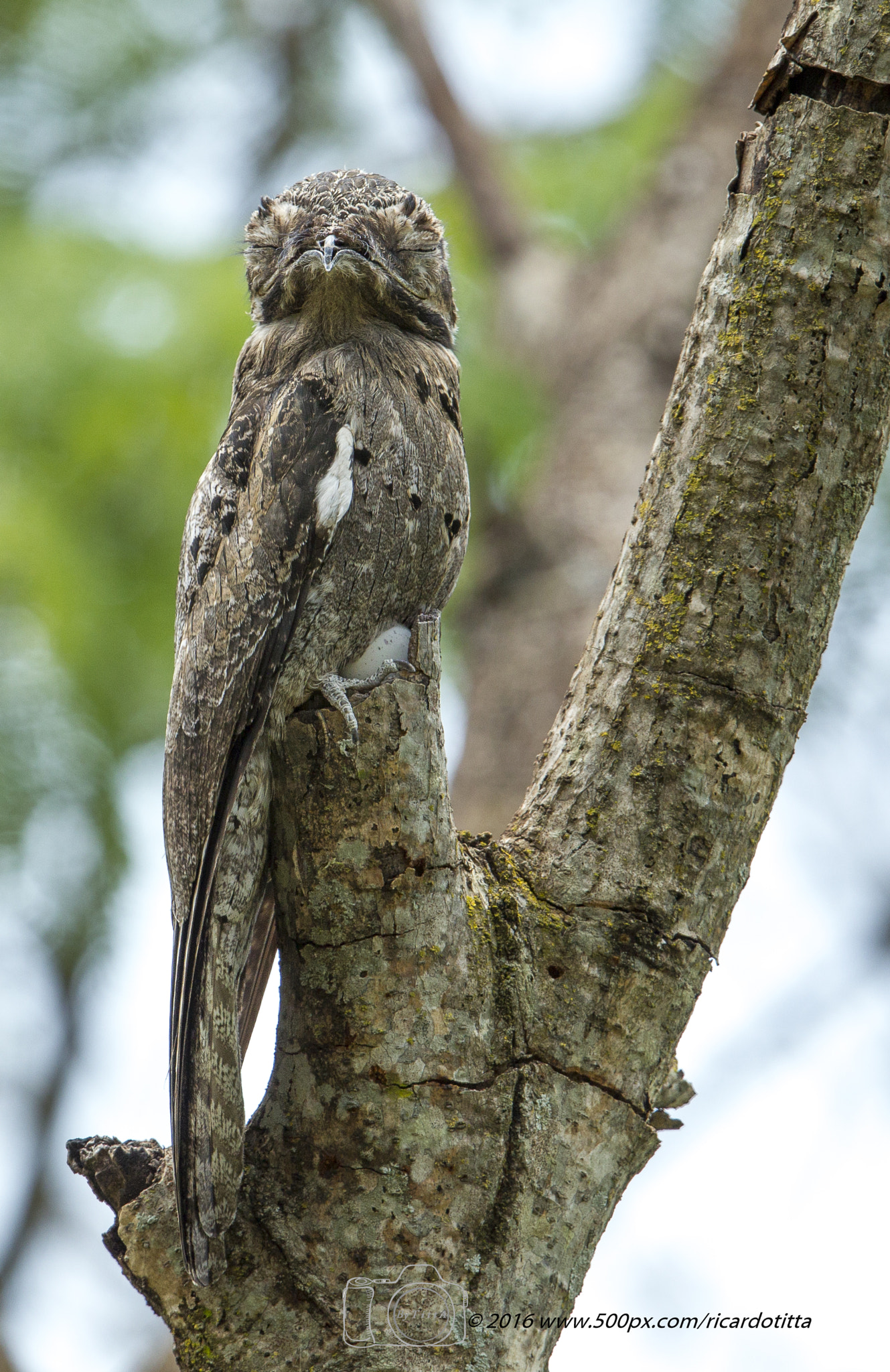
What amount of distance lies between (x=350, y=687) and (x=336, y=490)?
0.46 meters

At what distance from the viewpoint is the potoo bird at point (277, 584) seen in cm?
281

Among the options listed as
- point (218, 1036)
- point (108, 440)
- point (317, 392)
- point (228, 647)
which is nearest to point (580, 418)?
point (108, 440)

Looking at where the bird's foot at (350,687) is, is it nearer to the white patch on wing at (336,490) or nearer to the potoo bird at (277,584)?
the potoo bird at (277,584)

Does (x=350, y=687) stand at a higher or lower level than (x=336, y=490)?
lower

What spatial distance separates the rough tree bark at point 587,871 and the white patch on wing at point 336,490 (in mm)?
356

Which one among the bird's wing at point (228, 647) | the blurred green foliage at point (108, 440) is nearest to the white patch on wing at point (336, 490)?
the bird's wing at point (228, 647)

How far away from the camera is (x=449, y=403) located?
10.9 feet

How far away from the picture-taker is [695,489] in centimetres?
273

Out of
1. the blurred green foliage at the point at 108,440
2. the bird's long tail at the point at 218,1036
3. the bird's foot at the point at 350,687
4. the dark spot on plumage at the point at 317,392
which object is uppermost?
the blurred green foliage at the point at 108,440

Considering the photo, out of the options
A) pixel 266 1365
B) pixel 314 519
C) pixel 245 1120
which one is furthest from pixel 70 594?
pixel 266 1365

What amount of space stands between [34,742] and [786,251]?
4.03 metres

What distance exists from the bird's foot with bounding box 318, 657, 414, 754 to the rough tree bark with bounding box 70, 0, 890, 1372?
0.10 feet

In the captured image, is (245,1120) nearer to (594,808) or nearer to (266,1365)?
(266,1365)

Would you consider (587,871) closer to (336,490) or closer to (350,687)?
(350,687)
